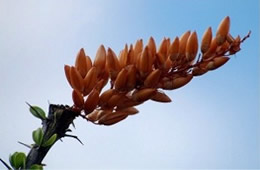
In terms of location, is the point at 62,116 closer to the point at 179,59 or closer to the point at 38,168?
the point at 38,168

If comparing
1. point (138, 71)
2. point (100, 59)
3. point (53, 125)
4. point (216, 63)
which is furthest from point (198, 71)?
point (53, 125)

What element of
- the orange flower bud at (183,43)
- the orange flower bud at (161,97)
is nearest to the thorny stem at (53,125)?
the orange flower bud at (161,97)

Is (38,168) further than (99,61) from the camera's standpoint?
No

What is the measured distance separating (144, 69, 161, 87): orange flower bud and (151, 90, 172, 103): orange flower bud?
0.06 metres

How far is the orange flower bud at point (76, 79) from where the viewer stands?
984 mm

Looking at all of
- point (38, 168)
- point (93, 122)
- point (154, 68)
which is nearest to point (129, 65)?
point (154, 68)

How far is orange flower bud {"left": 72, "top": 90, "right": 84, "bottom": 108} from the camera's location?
0.96 meters

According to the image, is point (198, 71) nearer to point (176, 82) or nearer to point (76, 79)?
point (176, 82)

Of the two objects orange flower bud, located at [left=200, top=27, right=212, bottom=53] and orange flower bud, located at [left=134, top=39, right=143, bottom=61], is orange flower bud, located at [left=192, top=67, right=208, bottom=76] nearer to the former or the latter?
orange flower bud, located at [left=200, top=27, right=212, bottom=53]

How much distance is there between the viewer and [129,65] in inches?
39.4

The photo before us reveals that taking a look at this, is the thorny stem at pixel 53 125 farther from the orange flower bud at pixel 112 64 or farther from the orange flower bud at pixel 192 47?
the orange flower bud at pixel 192 47

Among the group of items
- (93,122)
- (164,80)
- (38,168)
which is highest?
(164,80)

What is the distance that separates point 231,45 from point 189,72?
13cm

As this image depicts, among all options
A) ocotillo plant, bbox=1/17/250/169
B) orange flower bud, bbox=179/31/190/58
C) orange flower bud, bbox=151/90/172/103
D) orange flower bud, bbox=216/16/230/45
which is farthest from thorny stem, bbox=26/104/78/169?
orange flower bud, bbox=216/16/230/45
